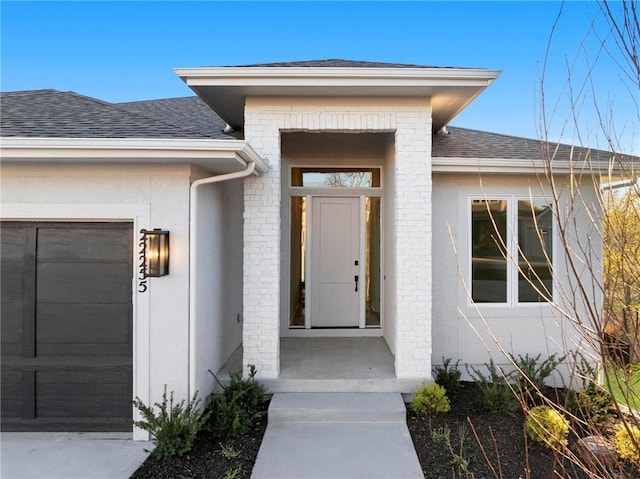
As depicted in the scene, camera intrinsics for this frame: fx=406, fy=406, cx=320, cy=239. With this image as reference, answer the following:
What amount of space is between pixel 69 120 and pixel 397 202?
4.04m

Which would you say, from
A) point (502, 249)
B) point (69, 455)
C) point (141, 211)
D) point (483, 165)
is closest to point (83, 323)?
point (69, 455)

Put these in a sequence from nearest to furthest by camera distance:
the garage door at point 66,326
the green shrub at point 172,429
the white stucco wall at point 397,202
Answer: the green shrub at point 172,429 < the garage door at point 66,326 < the white stucco wall at point 397,202

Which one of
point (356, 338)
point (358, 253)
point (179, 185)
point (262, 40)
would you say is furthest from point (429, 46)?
point (179, 185)

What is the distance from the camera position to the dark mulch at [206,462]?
371 centimetres

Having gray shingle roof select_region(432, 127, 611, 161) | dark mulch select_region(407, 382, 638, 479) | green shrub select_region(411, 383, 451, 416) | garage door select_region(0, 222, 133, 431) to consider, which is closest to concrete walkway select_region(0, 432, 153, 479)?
garage door select_region(0, 222, 133, 431)

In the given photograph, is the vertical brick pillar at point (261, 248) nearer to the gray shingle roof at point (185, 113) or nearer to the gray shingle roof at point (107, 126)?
the gray shingle roof at point (107, 126)

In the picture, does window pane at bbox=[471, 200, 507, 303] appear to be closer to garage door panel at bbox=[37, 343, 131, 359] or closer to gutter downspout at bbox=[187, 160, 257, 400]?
gutter downspout at bbox=[187, 160, 257, 400]

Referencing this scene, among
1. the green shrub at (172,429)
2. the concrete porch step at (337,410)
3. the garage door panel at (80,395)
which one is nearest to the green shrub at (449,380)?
the concrete porch step at (337,410)

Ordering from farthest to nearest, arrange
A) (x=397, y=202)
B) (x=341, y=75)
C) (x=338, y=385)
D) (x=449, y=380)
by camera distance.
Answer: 1. (x=449, y=380)
2. (x=397, y=202)
3. (x=338, y=385)
4. (x=341, y=75)

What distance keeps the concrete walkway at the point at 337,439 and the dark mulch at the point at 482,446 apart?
186mm

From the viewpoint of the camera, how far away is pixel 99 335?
15.0 feet

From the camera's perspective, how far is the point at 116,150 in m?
4.06

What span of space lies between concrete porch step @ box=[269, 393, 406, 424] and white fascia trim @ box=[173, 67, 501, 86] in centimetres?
383

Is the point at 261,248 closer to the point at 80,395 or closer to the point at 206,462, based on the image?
the point at 206,462
